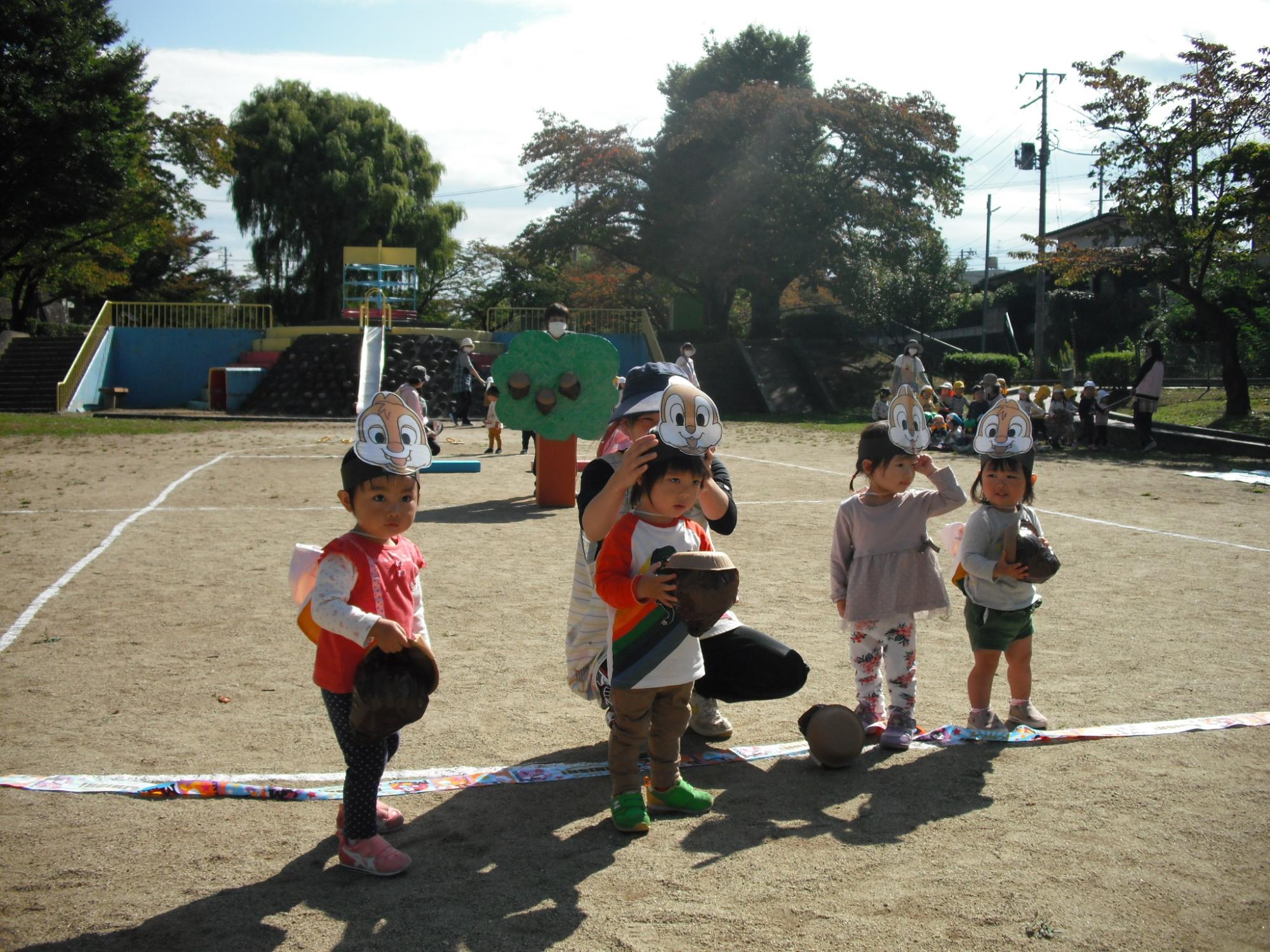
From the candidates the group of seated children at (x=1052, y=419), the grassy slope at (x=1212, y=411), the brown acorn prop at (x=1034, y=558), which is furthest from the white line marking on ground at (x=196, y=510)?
the grassy slope at (x=1212, y=411)

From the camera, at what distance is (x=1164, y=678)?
555 centimetres

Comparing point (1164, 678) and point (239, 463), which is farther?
point (239, 463)

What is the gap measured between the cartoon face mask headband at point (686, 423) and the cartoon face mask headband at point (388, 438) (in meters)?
0.80

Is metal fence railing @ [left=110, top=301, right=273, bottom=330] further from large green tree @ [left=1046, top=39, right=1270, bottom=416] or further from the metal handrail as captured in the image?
large green tree @ [left=1046, top=39, right=1270, bottom=416]

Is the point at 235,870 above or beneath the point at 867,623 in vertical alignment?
beneath

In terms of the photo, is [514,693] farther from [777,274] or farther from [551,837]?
[777,274]

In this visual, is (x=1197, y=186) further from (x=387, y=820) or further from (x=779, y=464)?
(x=387, y=820)

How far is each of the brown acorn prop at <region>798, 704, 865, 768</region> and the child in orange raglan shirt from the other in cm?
72

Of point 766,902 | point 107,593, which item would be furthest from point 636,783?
point 107,593

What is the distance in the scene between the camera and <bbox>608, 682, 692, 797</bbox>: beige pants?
3.72 meters

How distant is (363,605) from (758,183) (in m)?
33.4

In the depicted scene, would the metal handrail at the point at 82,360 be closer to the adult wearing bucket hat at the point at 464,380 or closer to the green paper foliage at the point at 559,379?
the adult wearing bucket hat at the point at 464,380

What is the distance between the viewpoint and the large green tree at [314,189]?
139 feet

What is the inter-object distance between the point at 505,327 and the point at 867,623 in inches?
1307
